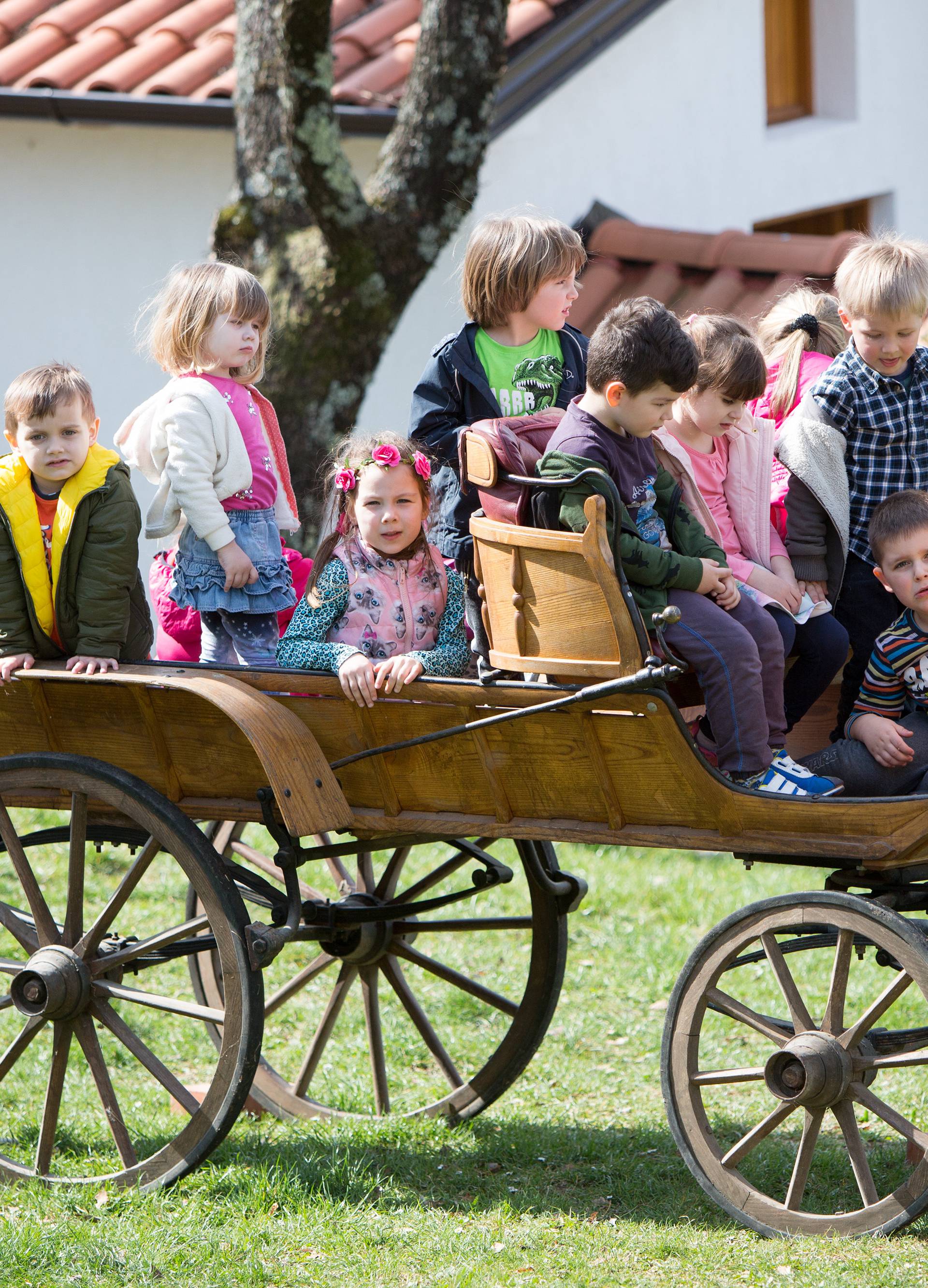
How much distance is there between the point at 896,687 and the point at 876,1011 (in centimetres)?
76

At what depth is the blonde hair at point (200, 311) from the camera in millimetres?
3717

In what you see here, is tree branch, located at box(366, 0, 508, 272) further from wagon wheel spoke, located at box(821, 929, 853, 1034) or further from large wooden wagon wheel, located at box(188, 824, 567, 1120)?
wagon wheel spoke, located at box(821, 929, 853, 1034)

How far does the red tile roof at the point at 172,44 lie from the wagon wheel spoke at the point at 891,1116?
6.40 m

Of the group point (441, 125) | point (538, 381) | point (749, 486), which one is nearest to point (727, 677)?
point (749, 486)

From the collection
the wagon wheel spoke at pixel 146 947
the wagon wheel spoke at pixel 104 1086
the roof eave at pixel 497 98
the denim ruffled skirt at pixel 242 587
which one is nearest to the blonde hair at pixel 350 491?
the denim ruffled skirt at pixel 242 587

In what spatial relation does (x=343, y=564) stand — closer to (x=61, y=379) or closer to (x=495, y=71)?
(x=61, y=379)

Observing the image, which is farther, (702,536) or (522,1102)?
(522,1102)

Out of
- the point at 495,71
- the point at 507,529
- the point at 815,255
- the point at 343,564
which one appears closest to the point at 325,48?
the point at 495,71

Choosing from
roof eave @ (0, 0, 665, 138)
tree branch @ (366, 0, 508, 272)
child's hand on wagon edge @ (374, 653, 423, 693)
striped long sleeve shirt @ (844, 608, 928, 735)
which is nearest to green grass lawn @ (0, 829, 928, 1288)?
striped long sleeve shirt @ (844, 608, 928, 735)

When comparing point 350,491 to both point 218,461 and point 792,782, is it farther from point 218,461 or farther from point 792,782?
point 792,782

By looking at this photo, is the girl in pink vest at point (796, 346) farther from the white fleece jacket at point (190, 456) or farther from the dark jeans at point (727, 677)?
the white fleece jacket at point (190, 456)

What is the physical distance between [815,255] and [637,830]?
579 centimetres

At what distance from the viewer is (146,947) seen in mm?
3477

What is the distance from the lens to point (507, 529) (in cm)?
306
